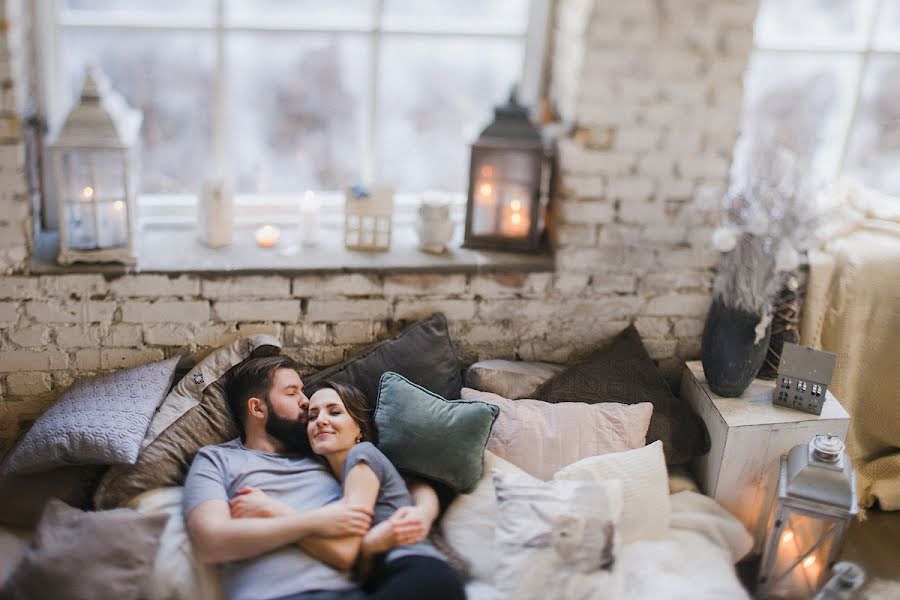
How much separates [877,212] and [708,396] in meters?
0.96

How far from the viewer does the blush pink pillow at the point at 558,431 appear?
2.72m

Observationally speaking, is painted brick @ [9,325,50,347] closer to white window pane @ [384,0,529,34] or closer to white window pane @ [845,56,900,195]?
white window pane @ [384,0,529,34]

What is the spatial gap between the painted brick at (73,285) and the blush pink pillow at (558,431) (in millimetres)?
1144

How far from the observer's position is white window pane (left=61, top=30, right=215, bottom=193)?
2846 mm

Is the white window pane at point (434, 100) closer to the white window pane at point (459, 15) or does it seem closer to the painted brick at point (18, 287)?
the white window pane at point (459, 15)

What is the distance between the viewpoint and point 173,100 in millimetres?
2926

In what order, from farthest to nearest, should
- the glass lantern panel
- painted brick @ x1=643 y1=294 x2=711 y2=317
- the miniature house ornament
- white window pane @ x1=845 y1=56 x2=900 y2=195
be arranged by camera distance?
white window pane @ x1=845 y1=56 x2=900 y2=195 < painted brick @ x1=643 y1=294 x2=711 y2=317 < the miniature house ornament < the glass lantern panel

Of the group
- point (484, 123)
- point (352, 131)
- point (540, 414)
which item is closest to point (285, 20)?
point (352, 131)

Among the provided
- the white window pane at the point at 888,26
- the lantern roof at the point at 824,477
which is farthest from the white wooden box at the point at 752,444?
the white window pane at the point at 888,26

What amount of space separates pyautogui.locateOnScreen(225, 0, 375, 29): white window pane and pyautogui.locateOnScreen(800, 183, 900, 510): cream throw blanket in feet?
5.47

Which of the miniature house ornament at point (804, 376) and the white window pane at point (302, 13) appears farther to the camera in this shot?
the white window pane at point (302, 13)

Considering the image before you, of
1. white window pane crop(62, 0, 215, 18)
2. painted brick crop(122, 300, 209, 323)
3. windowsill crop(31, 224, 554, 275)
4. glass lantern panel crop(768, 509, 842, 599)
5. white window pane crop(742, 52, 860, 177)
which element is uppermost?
white window pane crop(62, 0, 215, 18)

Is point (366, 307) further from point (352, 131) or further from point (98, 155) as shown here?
point (98, 155)

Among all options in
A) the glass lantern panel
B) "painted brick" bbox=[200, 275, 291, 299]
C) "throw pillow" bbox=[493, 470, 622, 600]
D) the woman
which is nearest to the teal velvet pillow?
the woman
